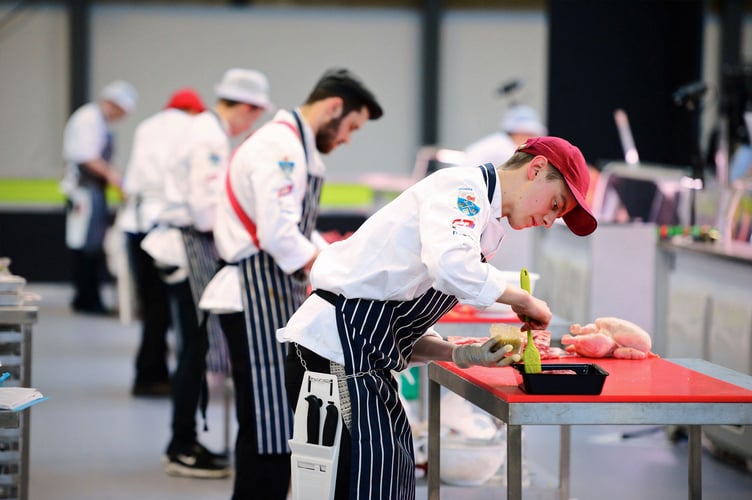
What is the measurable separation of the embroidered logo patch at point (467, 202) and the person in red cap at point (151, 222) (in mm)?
3964

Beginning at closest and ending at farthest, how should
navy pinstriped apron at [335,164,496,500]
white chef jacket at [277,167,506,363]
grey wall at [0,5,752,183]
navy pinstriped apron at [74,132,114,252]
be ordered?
white chef jacket at [277,167,506,363]
navy pinstriped apron at [335,164,496,500]
navy pinstriped apron at [74,132,114,252]
grey wall at [0,5,752,183]

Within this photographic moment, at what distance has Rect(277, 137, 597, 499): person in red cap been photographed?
2.46 metres

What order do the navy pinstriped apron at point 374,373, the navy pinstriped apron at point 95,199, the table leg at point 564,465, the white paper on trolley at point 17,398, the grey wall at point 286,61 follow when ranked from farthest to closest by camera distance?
the grey wall at point 286,61 → the navy pinstriped apron at point 95,199 → the table leg at point 564,465 → the white paper on trolley at point 17,398 → the navy pinstriped apron at point 374,373

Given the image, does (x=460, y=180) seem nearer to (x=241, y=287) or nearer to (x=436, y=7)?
(x=241, y=287)

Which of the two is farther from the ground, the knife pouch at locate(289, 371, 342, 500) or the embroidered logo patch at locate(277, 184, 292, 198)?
the embroidered logo patch at locate(277, 184, 292, 198)

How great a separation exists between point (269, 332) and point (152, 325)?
111 inches

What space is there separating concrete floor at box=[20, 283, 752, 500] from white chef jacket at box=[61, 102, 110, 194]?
258cm

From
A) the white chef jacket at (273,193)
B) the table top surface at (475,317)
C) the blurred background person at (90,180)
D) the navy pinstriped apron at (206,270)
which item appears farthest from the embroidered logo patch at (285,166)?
the blurred background person at (90,180)

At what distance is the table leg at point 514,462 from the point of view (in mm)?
2473

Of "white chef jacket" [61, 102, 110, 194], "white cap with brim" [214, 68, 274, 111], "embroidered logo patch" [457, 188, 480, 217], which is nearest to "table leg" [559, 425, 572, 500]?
"embroidered logo patch" [457, 188, 480, 217]

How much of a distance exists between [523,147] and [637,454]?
3104 mm

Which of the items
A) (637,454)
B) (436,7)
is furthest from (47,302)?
(637,454)

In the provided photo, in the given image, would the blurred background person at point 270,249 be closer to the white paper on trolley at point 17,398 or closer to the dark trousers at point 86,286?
the white paper on trolley at point 17,398

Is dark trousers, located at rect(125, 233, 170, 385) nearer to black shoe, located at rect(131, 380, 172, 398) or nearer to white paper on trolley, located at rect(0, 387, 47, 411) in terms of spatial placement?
black shoe, located at rect(131, 380, 172, 398)
